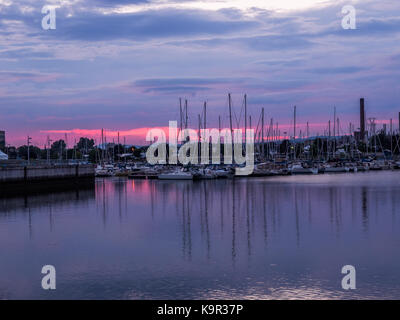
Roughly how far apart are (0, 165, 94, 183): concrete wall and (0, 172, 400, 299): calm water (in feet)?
35.1

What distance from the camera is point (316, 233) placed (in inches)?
1420

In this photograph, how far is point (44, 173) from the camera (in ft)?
250

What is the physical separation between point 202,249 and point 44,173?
166 feet

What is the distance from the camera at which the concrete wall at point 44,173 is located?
220 feet
